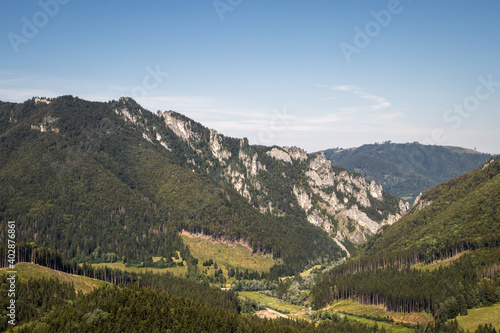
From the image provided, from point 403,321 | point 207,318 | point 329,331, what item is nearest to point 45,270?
point 207,318

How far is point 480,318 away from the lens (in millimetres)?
165000

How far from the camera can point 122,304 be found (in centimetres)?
15488

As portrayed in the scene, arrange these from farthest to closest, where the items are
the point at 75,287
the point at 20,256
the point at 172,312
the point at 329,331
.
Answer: the point at 20,256 < the point at 75,287 < the point at 329,331 < the point at 172,312

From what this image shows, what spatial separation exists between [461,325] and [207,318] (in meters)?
101

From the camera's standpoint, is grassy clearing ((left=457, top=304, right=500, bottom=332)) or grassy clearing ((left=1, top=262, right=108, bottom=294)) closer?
grassy clearing ((left=457, top=304, right=500, bottom=332))

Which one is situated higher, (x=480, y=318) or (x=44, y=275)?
(x=44, y=275)

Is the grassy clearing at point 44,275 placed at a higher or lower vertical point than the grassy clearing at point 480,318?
higher

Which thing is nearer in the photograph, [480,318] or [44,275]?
[480,318]

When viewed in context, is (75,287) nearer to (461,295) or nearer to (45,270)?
(45,270)

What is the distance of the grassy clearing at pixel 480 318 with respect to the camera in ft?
523

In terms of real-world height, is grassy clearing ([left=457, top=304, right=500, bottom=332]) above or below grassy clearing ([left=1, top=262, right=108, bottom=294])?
below

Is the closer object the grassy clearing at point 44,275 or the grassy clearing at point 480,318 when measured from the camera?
the grassy clearing at point 480,318

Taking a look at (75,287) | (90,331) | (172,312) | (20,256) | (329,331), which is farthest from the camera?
(20,256)

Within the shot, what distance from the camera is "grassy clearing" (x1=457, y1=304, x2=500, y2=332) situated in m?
159
